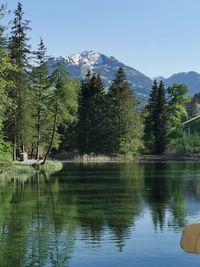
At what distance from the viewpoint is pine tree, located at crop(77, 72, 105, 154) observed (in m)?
101

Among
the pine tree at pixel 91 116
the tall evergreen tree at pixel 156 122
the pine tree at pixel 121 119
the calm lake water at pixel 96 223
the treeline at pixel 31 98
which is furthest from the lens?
the tall evergreen tree at pixel 156 122

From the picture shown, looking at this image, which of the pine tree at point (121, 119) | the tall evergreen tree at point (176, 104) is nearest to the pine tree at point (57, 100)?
the pine tree at point (121, 119)

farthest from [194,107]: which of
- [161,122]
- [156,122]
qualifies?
[161,122]

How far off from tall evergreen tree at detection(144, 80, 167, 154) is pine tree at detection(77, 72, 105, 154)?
461 inches

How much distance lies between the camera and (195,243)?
685 centimetres

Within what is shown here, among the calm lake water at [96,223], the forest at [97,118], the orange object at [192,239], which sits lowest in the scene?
the calm lake water at [96,223]

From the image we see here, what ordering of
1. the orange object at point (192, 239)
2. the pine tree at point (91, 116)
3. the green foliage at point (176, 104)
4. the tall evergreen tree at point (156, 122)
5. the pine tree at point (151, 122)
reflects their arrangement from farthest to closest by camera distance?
the green foliage at point (176, 104)
the pine tree at point (151, 122)
the tall evergreen tree at point (156, 122)
the pine tree at point (91, 116)
the orange object at point (192, 239)

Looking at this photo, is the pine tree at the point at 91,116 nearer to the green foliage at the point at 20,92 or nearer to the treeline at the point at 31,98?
the treeline at the point at 31,98

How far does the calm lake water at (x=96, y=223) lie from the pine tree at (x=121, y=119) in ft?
182

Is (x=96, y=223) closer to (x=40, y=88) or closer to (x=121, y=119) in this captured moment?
(x=40, y=88)

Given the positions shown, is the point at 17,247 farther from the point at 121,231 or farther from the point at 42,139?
the point at 42,139

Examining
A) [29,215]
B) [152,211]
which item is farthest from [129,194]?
[29,215]

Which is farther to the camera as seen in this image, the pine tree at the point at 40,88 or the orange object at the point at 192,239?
the pine tree at the point at 40,88

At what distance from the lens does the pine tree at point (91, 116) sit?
3971 inches
